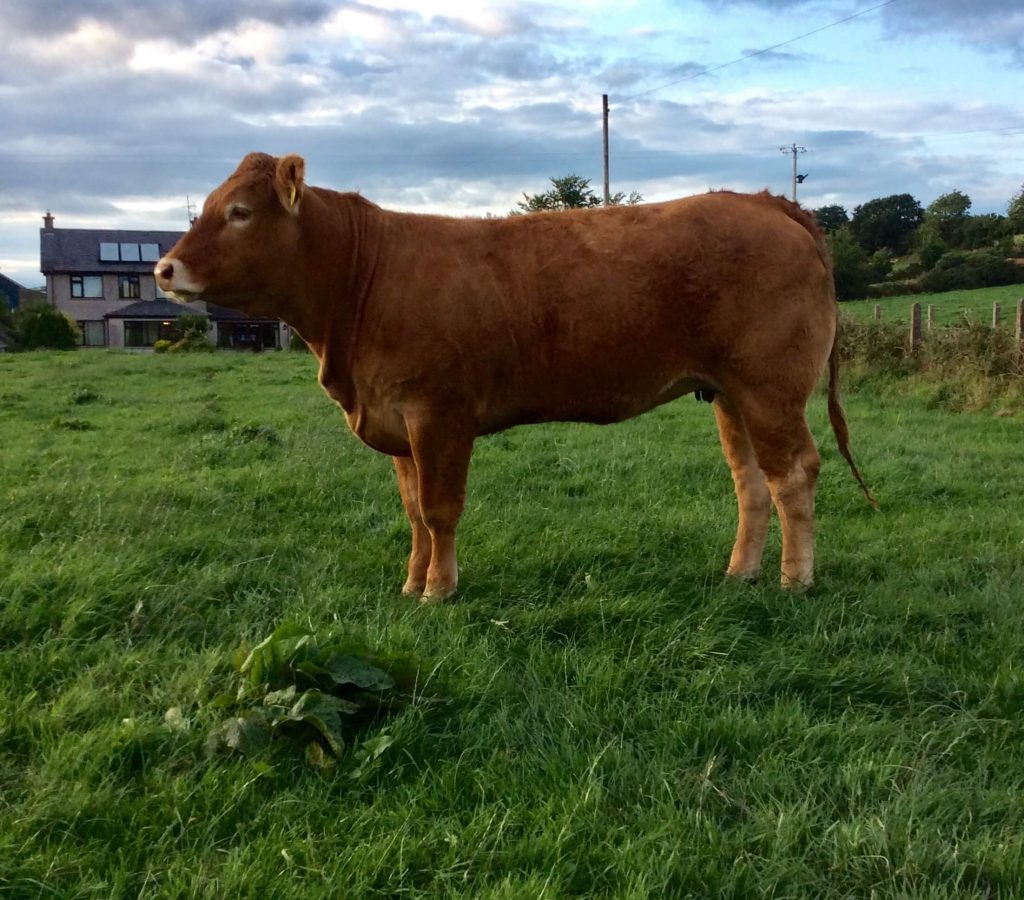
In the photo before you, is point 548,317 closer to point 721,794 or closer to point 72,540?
point 721,794

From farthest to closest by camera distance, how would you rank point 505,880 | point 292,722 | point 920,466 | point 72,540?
point 920,466
point 72,540
point 292,722
point 505,880

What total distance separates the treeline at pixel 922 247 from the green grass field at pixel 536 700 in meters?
40.2

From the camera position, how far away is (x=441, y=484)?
4.56 meters

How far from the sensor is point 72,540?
5039 millimetres

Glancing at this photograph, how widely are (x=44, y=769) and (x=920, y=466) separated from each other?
729 centimetres

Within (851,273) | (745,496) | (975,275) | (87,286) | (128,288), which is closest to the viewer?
(745,496)

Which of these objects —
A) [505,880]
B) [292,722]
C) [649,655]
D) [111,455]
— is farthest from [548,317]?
[111,455]

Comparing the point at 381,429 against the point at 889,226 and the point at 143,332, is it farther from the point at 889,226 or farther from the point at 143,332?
the point at 889,226

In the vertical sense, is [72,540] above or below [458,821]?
above

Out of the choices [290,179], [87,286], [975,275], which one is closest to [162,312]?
[87,286]

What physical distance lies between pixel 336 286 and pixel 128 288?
204ft

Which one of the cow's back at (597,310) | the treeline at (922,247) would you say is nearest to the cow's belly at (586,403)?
the cow's back at (597,310)

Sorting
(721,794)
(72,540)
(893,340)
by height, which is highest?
(893,340)

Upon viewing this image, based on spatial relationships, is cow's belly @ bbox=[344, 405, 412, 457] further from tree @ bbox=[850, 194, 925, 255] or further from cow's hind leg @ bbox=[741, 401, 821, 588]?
tree @ bbox=[850, 194, 925, 255]
